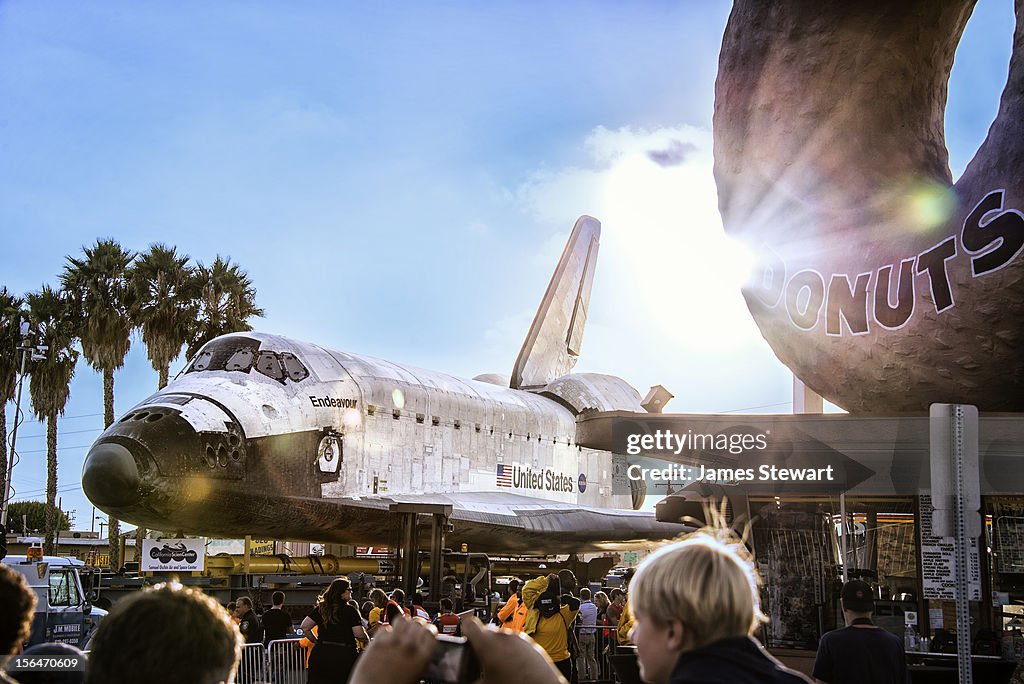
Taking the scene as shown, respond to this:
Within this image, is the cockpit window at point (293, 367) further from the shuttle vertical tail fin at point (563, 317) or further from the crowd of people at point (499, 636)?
the crowd of people at point (499, 636)

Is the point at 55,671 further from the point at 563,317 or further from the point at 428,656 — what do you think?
the point at 563,317

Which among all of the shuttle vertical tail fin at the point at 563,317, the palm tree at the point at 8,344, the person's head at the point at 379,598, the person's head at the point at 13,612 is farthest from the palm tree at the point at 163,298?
the person's head at the point at 13,612

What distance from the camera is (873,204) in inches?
252

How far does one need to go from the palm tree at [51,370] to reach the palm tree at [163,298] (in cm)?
280

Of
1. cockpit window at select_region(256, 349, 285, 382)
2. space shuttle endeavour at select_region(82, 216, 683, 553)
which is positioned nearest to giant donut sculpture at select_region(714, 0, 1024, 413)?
space shuttle endeavour at select_region(82, 216, 683, 553)

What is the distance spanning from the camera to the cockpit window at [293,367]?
654 inches

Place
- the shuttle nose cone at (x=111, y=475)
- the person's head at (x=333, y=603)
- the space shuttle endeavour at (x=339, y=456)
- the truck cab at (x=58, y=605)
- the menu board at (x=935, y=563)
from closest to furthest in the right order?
the person's head at (x=333, y=603), the menu board at (x=935, y=563), the truck cab at (x=58, y=605), the shuttle nose cone at (x=111, y=475), the space shuttle endeavour at (x=339, y=456)

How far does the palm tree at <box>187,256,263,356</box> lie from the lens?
91.1 ft

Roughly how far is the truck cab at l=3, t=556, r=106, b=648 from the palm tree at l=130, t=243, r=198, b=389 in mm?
14576

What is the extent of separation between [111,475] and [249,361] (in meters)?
3.44

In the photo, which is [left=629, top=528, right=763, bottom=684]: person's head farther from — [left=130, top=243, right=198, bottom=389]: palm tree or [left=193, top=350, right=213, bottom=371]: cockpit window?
[left=130, top=243, right=198, bottom=389]: palm tree

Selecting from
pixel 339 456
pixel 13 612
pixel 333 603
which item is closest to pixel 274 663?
pixel 333 603

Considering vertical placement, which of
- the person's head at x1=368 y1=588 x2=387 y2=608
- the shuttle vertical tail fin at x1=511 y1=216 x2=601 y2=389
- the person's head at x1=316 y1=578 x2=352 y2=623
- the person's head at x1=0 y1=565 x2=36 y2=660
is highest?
the shuttle vertical tail fin at x1=511 y1=216 x2=601 y2=389

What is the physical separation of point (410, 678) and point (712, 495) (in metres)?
7.25
